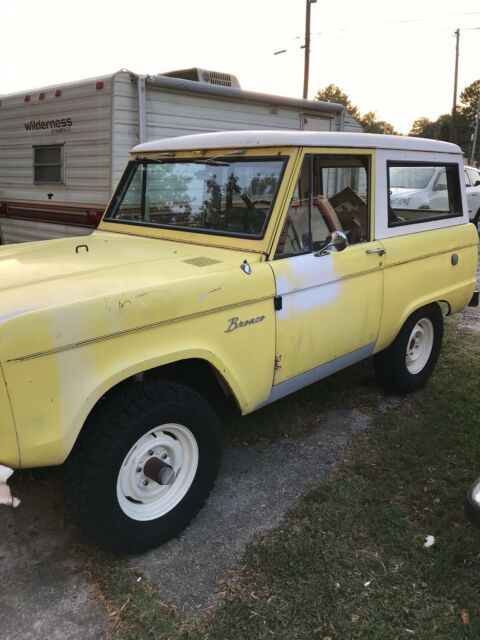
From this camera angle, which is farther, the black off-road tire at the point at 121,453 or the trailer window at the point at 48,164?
the trailer window at the point at 48,164

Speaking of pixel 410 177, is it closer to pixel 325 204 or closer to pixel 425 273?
pixel 425 273

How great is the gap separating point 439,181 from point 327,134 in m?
1.47

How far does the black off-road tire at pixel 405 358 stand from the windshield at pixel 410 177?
36.6 inches

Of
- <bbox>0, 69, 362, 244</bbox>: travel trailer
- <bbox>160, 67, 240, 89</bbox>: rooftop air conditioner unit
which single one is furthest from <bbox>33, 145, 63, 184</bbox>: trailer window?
<bbox>160, 67, 240, 89</bbox>: rooftop air conditioner unit

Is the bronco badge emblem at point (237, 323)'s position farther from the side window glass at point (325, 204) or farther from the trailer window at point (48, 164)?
the trailer window at point (48, 164)

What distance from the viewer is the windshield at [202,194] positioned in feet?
9.66

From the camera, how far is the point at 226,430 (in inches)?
143

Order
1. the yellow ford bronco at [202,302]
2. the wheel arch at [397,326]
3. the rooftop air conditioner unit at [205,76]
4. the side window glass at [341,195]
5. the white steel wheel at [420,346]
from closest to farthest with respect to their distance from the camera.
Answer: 1. the yellow ford bronco at [202,302]
2. the side window glass at [341,195]
3. the wheel arch at [397,326]
4. the white steel wheel at [420,346]
5. the rooftop air conditioner unit at [205,76]

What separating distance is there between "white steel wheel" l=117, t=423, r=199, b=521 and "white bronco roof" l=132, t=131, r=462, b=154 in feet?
5.30

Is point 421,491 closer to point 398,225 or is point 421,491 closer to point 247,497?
point 247,497

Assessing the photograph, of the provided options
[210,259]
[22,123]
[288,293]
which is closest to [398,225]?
[288,293]

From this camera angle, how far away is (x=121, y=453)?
225 cm

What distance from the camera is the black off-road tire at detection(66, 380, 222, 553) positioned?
2211 mm

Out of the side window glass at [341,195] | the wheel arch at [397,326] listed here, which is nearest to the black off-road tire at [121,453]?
the side window glass at [341,195]
